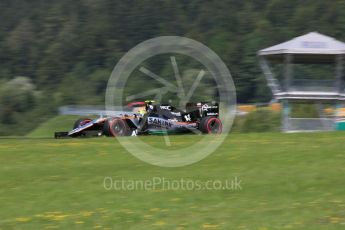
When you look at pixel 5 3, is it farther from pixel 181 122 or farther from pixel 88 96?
pixel 181 122

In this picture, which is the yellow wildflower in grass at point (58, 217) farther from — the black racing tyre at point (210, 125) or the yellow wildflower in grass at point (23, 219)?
the black racing tyre at point (210, 125)

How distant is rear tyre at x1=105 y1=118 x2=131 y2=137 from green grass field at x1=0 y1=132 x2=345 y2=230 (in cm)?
473

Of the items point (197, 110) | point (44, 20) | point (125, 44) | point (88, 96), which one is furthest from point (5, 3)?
point (197, 110)

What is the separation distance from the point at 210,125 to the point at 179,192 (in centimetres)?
1075

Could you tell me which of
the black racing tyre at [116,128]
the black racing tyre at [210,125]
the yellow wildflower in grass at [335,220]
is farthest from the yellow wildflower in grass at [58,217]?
the black racing tyre at [210,125]

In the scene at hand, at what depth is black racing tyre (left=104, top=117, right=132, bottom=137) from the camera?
22969 millimetres

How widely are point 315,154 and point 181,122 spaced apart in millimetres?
8478

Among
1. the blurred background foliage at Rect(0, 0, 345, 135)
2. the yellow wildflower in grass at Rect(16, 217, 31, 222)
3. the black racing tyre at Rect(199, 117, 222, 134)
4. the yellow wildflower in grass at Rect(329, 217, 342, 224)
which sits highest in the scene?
the blurred background foliage at Rect(0, 0, 345, 135)

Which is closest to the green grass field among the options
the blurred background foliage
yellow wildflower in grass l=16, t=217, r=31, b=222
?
yellow wildflower in grass l=16, t=217, r=31, b=222

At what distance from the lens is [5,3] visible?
17925cm

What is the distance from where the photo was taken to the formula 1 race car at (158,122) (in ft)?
76.0

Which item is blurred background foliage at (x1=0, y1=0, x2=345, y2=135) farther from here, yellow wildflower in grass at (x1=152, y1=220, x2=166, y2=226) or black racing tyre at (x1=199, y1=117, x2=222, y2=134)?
yellow wildflower in grass at (x1=152, y1=220, x2=166, y2=226)

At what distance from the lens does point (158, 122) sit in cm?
2369

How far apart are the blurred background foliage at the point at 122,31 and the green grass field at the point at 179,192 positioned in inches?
3558
